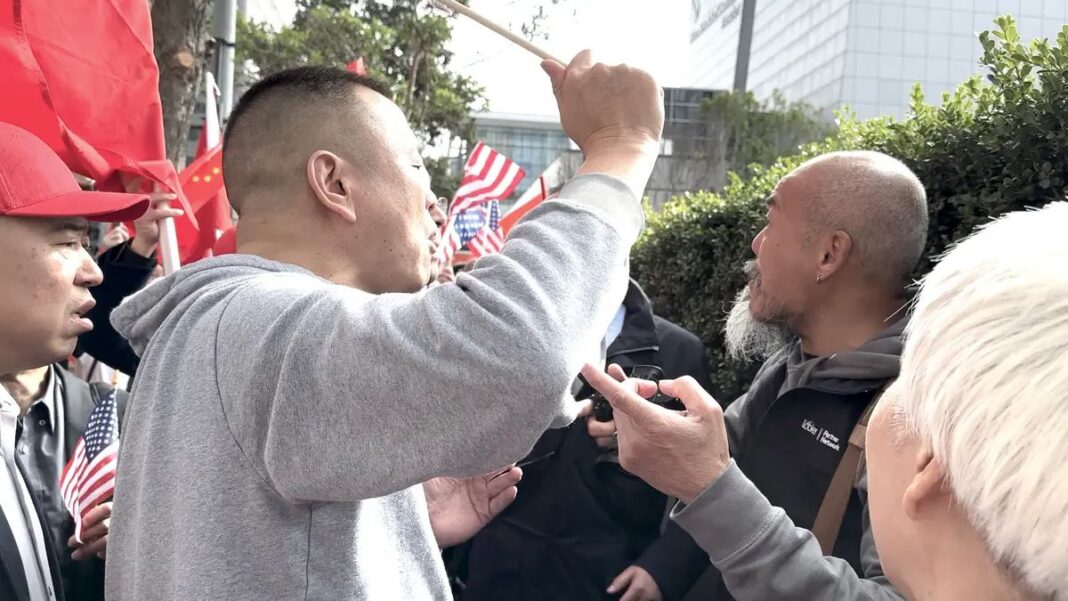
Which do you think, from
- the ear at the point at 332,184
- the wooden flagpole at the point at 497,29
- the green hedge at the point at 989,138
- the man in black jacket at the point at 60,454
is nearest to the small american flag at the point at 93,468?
the man in black jacket at the point at 60,454

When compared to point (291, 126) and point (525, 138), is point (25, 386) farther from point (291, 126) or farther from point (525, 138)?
point (525, 138)

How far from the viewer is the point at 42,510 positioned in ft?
7.48

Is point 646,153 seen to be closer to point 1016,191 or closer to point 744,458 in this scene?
point 744,458

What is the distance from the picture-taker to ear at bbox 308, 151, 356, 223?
1517mm

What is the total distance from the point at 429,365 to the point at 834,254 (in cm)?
205

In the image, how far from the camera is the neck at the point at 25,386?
8.73ft

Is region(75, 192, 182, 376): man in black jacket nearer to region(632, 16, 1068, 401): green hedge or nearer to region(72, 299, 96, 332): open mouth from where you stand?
region(72, 299, 96, 332): open mouth

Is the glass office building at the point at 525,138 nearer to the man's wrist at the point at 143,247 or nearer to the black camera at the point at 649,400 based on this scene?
the man's wrist at the point at 143,247

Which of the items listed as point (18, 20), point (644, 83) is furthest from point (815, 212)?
point (18, 20)

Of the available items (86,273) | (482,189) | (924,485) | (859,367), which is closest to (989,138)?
(859,367)

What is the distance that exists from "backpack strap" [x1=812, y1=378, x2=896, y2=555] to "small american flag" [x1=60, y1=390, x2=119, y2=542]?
1659 mm

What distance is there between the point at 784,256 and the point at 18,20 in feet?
8.39

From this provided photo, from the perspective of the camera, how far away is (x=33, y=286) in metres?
2.09

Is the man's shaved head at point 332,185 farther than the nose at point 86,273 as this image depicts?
No
